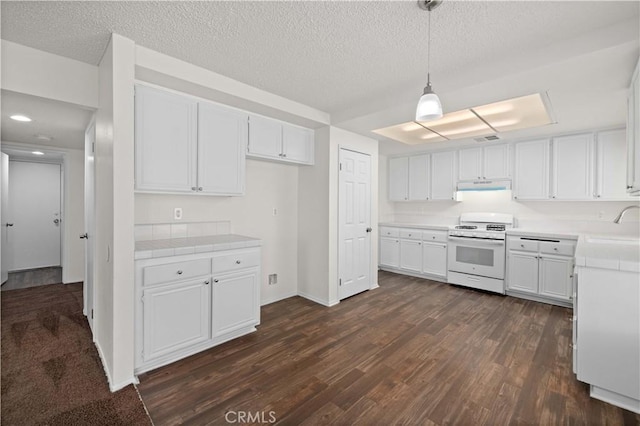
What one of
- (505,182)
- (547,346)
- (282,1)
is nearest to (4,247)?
(282,1)

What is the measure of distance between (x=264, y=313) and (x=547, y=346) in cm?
291

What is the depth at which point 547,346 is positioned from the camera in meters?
2.75

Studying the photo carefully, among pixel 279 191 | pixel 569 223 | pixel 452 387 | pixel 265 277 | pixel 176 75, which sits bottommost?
pixel 452 387

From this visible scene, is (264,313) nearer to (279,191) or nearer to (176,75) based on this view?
(279,191)

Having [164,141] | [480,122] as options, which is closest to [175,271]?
[164,141]

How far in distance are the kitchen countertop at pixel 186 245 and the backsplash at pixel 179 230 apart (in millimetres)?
65

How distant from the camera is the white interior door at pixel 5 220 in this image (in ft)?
13.9

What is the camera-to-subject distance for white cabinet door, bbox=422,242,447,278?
4.88 metres

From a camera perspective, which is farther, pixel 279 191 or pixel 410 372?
pixel 279 191

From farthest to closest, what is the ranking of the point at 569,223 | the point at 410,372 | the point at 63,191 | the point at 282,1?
the point at 63,191
the point at 569,223
the point at 410,372
the point at 282,1

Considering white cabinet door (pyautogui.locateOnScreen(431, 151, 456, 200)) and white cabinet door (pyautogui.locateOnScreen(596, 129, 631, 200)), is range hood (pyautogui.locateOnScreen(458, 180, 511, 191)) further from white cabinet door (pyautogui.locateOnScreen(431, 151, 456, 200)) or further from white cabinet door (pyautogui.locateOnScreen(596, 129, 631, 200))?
white cabinet door (pyautogui.locateOnScreen(596, 129, 631, 200))

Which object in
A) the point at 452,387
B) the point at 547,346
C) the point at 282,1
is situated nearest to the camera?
the point at 282,1

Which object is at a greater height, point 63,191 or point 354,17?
point 354,17

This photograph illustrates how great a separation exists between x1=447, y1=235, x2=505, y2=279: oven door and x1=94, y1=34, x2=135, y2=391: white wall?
4.42 metres
